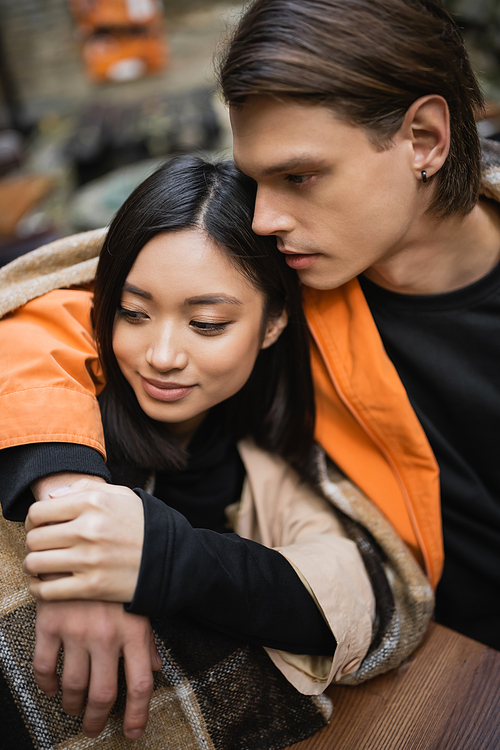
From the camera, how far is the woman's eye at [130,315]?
1127 mm

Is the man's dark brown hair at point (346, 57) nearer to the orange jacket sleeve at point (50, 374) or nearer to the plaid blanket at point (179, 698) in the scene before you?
the orange jacket sleeve at point (50, 374)

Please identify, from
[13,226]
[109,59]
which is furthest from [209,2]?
[13,226]

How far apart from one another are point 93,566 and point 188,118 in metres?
5.00

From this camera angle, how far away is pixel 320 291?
4.37 feet

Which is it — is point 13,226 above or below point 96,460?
below

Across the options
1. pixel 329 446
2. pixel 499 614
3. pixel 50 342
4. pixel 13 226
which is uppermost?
pixel 50 342

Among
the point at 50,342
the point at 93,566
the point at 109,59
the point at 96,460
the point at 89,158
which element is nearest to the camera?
the point at 93,566

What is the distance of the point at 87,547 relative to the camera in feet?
2.67

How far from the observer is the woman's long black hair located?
1.11 m

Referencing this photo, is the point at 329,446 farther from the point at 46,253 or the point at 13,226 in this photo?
the point at 13,226

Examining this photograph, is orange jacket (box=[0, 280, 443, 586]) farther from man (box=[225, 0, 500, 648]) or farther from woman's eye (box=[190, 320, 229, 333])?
woman's eye (box=[190, 320, 229, 333])

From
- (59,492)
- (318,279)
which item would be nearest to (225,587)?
(59,492)

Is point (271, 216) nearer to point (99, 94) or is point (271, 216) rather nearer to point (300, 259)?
point (300, 259)

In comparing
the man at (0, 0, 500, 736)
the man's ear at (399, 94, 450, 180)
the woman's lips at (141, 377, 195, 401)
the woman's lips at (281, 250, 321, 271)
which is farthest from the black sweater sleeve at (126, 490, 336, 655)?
the man's ear at (399, 94, 450, 180)
